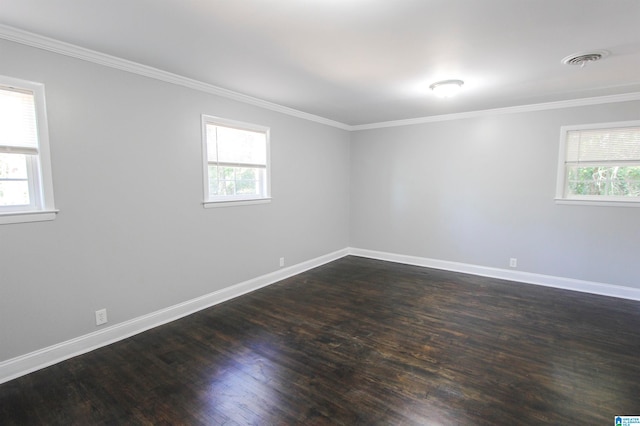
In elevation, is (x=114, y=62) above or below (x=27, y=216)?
above

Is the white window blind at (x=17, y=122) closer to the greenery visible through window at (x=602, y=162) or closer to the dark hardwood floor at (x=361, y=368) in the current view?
the dark hardwood floor at (x=361, y=368)

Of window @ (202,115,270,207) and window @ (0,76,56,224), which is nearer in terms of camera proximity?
window @ (0,76,56,224)

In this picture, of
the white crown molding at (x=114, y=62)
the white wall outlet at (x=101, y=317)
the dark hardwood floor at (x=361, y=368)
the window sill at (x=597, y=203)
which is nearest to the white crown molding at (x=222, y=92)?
the white crown molding at (x=114, y=62)

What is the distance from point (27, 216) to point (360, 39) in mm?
2841

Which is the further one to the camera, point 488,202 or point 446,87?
point 488,202

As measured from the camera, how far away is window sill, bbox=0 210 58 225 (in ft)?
7.23

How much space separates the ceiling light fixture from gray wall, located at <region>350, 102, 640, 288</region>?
164 cm

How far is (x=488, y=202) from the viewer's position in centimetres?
468

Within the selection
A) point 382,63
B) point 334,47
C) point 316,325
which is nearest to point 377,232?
point 316,325

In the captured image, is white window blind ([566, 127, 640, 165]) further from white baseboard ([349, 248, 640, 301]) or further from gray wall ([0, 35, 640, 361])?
white baseboard ([349, 248, 640, 301])

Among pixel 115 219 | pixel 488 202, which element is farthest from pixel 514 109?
pixel 115 219

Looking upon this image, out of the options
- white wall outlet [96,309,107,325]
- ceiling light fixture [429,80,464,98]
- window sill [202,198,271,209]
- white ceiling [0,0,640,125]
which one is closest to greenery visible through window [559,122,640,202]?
white ceiling [0,0,640,125]

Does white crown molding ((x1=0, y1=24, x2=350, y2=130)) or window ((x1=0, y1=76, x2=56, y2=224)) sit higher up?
white crown molding ((x1=0, y1=24, x2=350, y2=130))

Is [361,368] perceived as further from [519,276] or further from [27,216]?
[519,276]
